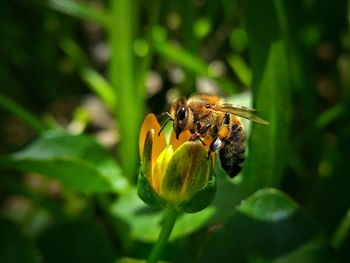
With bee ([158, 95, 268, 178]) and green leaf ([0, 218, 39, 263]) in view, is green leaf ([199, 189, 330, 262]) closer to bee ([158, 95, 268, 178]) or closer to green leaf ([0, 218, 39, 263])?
bee ([158, 95, 268, 178])

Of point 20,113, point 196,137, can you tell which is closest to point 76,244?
point 20,113

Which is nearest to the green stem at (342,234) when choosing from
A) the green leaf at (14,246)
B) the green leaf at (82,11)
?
the green leaf at (14,246)

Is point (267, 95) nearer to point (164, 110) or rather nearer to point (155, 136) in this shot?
point (155, 136)

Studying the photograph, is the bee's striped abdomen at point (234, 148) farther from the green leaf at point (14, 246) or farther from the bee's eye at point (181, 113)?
the green leaf at point (14, 246)

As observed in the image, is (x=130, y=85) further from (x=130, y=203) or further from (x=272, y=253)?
(x=272, y=253)

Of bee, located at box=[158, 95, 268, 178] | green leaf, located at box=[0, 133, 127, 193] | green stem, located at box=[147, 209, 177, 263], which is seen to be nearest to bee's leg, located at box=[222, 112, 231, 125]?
bee, located at box=[158, 95, 268, 178]

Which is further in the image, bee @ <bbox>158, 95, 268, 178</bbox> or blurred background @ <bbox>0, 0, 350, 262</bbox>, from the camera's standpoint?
blurred background @ <bbox>0, 0, 350, 262</bbox>
